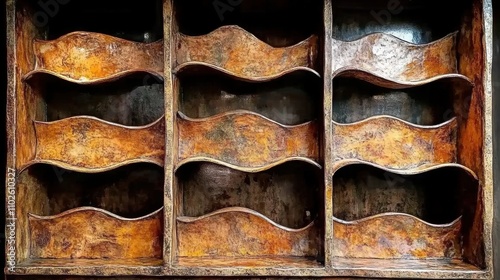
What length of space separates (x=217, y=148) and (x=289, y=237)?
491mm

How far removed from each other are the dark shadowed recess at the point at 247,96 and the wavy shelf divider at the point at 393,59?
0.27 metres

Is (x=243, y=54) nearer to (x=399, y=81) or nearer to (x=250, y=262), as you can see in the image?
(x=399, y=81)

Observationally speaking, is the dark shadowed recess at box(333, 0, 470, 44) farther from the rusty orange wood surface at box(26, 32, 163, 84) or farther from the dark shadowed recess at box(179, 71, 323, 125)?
the rusty orange wood surface at box(26, 32, 163, 84)

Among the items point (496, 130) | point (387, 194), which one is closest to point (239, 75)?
point (387, 194)

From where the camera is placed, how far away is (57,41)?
2.16m

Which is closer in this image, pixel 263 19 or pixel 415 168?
pixel 415 168

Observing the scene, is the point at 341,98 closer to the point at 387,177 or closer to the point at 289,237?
the point at 387,177

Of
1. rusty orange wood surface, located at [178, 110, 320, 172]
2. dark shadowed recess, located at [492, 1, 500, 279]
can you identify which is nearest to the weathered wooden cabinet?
rusty orange wood surface, located at [178, 110, 320, 172]

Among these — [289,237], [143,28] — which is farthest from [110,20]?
[289,237]

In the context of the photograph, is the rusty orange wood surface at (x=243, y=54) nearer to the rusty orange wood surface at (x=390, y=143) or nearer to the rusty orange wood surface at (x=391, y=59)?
the rusty orange wood surface at (x=391, y=59)

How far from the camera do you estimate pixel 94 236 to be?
7.04ft

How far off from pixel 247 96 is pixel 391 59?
0.67 meters

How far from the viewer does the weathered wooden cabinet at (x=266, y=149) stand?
2.05 metres

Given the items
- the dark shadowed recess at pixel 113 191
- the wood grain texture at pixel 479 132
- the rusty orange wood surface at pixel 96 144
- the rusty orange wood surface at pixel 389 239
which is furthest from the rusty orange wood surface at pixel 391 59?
the dark shadowed recess at pixel 113 191
